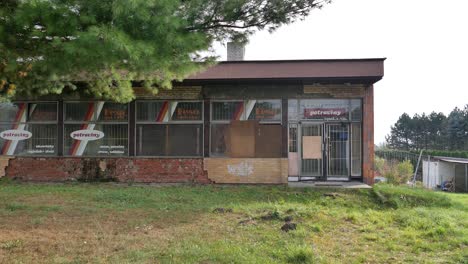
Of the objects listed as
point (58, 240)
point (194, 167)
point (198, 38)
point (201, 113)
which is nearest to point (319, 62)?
point (201, 113)

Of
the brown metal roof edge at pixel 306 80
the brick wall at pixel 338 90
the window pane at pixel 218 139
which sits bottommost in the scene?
the window pane at pixel 218 139

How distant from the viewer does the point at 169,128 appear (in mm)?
13891

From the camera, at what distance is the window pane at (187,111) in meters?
13.8

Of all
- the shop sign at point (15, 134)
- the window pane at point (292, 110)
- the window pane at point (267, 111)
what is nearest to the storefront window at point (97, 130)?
the shop sign at point (15, 134)

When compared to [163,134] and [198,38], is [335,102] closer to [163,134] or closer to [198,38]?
[163,134]

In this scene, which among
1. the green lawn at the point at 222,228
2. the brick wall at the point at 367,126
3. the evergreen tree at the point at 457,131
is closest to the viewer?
the green lawn at the point at 222,228

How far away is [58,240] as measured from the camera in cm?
624

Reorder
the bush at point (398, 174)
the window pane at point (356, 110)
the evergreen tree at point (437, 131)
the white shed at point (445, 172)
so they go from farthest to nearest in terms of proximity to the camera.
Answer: the evergreen tree at point (437, 131) → the white shed at point (445, 172) → the bush at point (398, 174) → the window pane at point (356, 110)

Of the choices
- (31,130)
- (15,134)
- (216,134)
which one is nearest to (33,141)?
(31,130)

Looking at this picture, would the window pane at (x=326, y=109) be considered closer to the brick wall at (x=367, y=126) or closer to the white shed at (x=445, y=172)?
the brick wall at (x=367, y=126)

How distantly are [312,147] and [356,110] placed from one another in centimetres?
180

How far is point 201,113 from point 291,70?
10.3 feet

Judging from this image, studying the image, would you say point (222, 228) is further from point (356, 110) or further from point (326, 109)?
point (356, 110)

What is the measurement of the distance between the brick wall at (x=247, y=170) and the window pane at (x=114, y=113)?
3.13 metres
